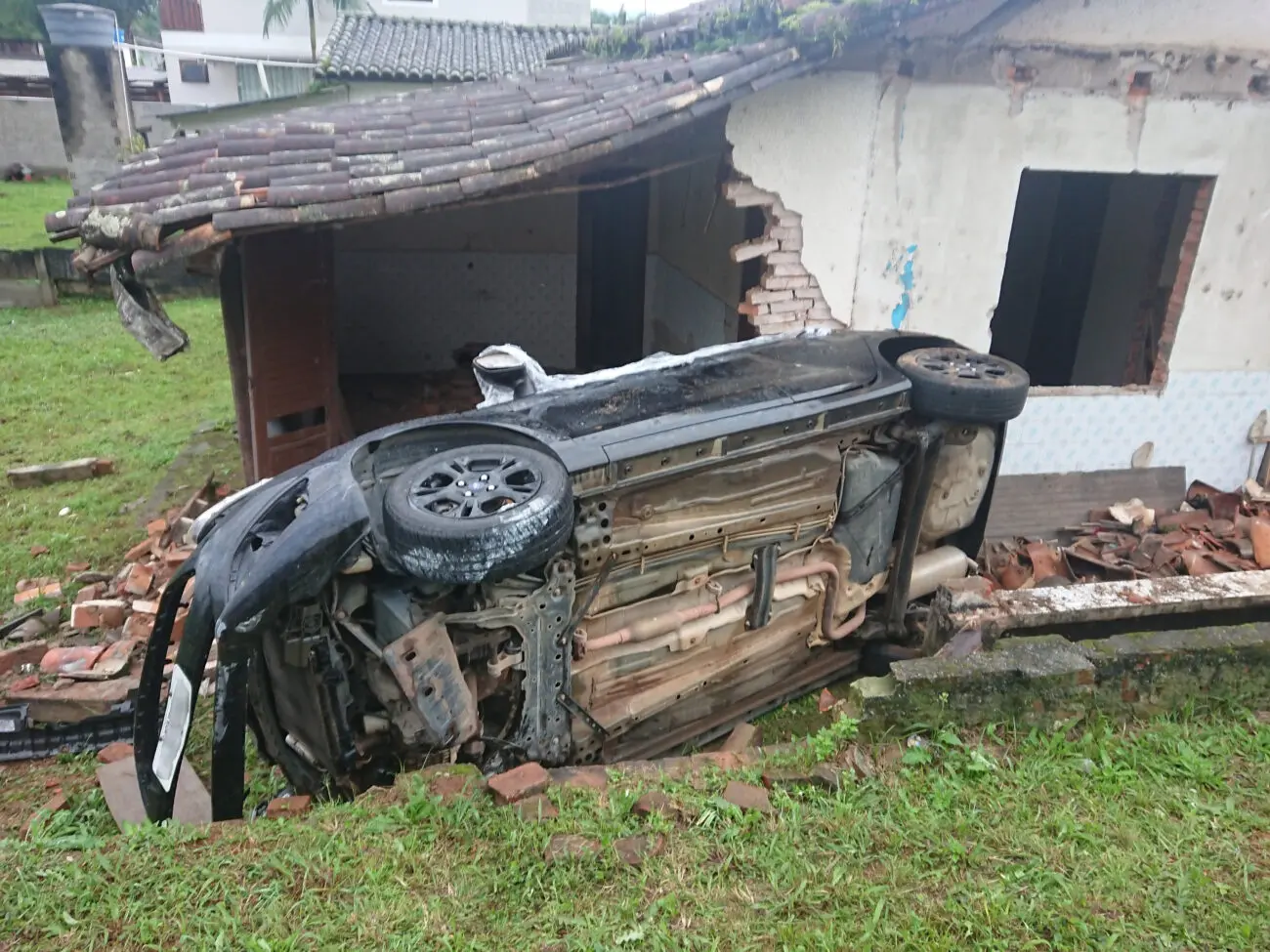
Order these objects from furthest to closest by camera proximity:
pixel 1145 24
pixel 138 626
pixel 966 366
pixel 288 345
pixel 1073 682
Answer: pixel 288 345 → pixel 1145 24 → pixel 138 626 → pixel 966 366 → pixel 1073 682

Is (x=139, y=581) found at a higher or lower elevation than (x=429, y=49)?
lower

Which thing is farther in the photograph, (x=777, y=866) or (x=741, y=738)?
(x=741, y=738)

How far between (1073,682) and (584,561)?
6.99 feet

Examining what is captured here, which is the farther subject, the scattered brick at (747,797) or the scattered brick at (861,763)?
the scattered brick at (861,763)

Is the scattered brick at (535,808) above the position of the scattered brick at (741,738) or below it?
above

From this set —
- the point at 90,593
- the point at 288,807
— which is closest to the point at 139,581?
the point at 90,593

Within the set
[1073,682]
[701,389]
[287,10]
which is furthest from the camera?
[287,10]

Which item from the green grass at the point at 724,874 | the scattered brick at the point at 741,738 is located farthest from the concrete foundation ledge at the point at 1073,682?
the scattered brick at the point at 741,738

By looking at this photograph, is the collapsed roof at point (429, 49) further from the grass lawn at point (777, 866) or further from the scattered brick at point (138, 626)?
the grass lawn at point (777, 866)

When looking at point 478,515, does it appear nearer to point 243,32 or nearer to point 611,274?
point 611,274

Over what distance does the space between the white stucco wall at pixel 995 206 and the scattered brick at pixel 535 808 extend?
4.38 metres

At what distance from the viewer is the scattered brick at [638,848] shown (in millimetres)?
2957

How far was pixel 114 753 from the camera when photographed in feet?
14.4

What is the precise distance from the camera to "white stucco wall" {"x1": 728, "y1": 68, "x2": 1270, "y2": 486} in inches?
238
